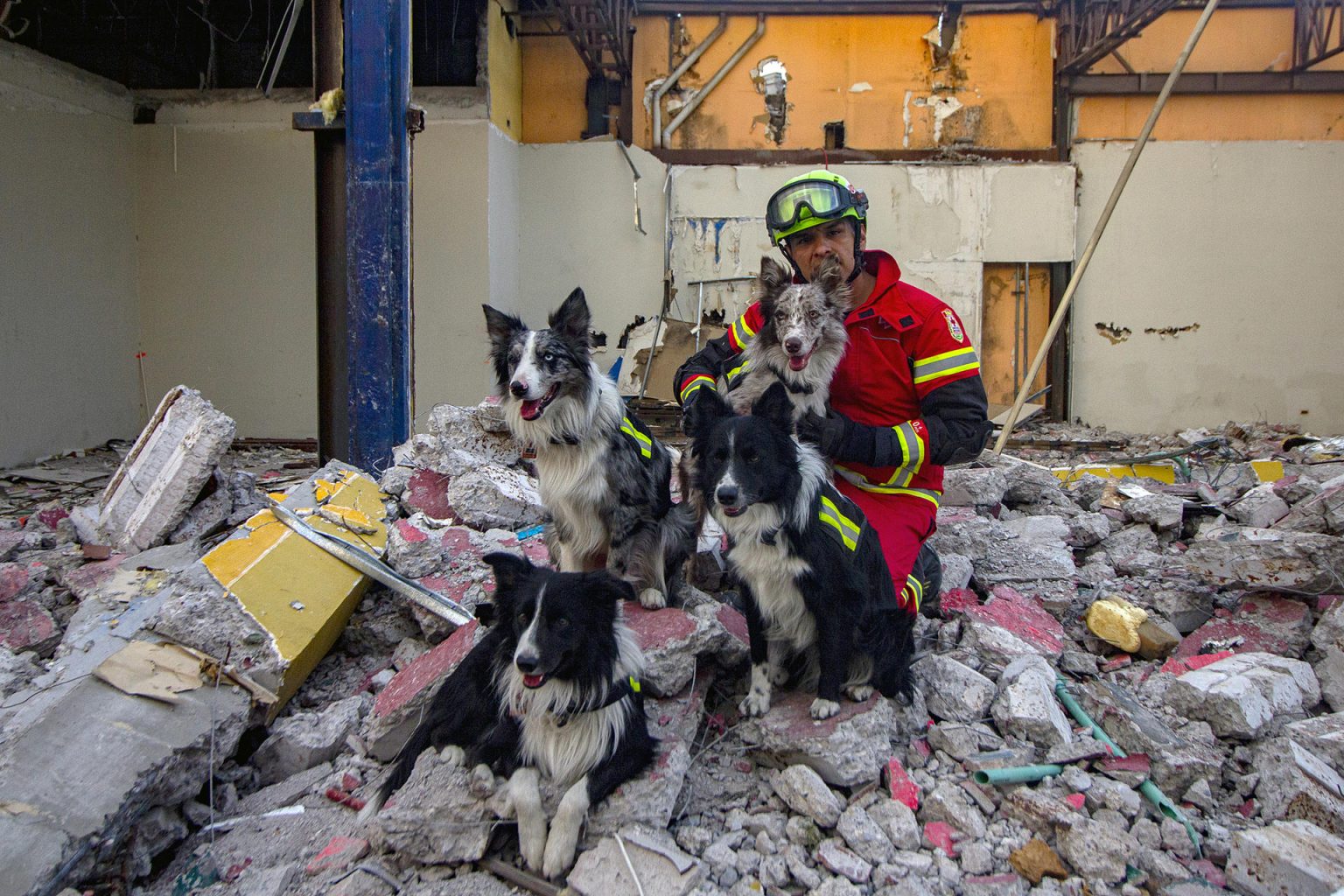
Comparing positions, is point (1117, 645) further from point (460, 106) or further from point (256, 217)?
point (256, 217)

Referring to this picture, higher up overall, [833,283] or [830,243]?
[830,243]

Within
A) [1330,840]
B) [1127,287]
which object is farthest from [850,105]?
[1330,840]

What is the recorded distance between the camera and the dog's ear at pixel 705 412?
8.89 ft

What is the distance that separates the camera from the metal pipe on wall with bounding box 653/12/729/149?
10297mm

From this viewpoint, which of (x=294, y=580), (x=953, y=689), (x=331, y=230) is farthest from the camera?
(x=331, y=230)

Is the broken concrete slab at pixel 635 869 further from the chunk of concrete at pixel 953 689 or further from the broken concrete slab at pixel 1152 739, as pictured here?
the broken concrete slab at pixel 1152 739

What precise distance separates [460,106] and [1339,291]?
10.5 m

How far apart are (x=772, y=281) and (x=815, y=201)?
34cm

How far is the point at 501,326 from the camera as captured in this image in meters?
3.37

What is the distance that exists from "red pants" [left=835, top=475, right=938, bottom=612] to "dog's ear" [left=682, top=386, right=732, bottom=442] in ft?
2.33

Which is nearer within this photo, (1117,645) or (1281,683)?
(1281,683)

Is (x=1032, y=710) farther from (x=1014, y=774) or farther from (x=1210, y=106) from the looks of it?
(x=1210, y=106)

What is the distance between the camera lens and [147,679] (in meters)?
3.02

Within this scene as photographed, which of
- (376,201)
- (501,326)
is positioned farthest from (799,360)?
(376,201)
